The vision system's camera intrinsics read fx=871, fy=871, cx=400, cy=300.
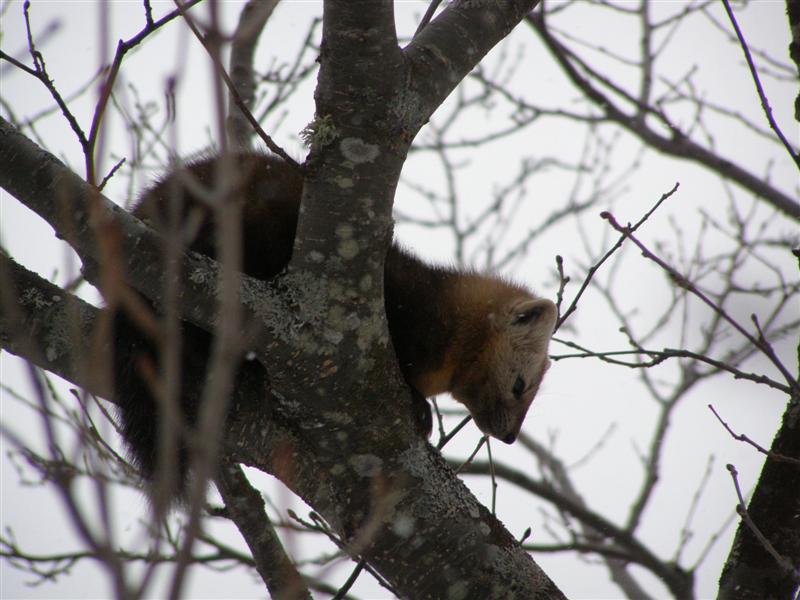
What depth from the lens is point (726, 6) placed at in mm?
2729

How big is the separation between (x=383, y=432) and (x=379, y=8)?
1306mm

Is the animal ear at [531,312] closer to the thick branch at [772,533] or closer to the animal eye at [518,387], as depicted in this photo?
the animal eye at [518,387]

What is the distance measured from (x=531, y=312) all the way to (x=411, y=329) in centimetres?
86

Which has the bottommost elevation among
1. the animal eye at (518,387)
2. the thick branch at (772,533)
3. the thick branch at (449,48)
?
the thick branch at (772,533)

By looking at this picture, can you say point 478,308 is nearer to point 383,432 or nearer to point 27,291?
point 383,432


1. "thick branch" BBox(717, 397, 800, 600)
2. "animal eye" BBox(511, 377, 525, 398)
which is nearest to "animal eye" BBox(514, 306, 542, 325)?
"animal eye" BBox(511, 377, 525, 398)

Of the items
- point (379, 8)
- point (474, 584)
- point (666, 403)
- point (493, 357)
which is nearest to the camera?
point (379, 8)

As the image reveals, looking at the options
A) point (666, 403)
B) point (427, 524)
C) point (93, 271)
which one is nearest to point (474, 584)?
point (427, 524)

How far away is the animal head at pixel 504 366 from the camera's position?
470cm

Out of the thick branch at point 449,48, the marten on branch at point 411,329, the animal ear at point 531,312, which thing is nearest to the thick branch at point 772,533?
the marten on branch at point 411,329

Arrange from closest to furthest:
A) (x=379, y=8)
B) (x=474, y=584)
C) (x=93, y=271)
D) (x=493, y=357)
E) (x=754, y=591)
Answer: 1. (x=379, y=8)
2. (x=93, y=271)
3. (x=474, y=584)
4. (x=754, y=591)
5. (x=493, y=357)

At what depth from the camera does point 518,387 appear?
476 centimetres

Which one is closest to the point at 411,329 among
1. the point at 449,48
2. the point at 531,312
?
the point at 531,312

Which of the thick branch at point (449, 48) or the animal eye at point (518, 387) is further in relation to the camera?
the animal eye at point (518, 387)
